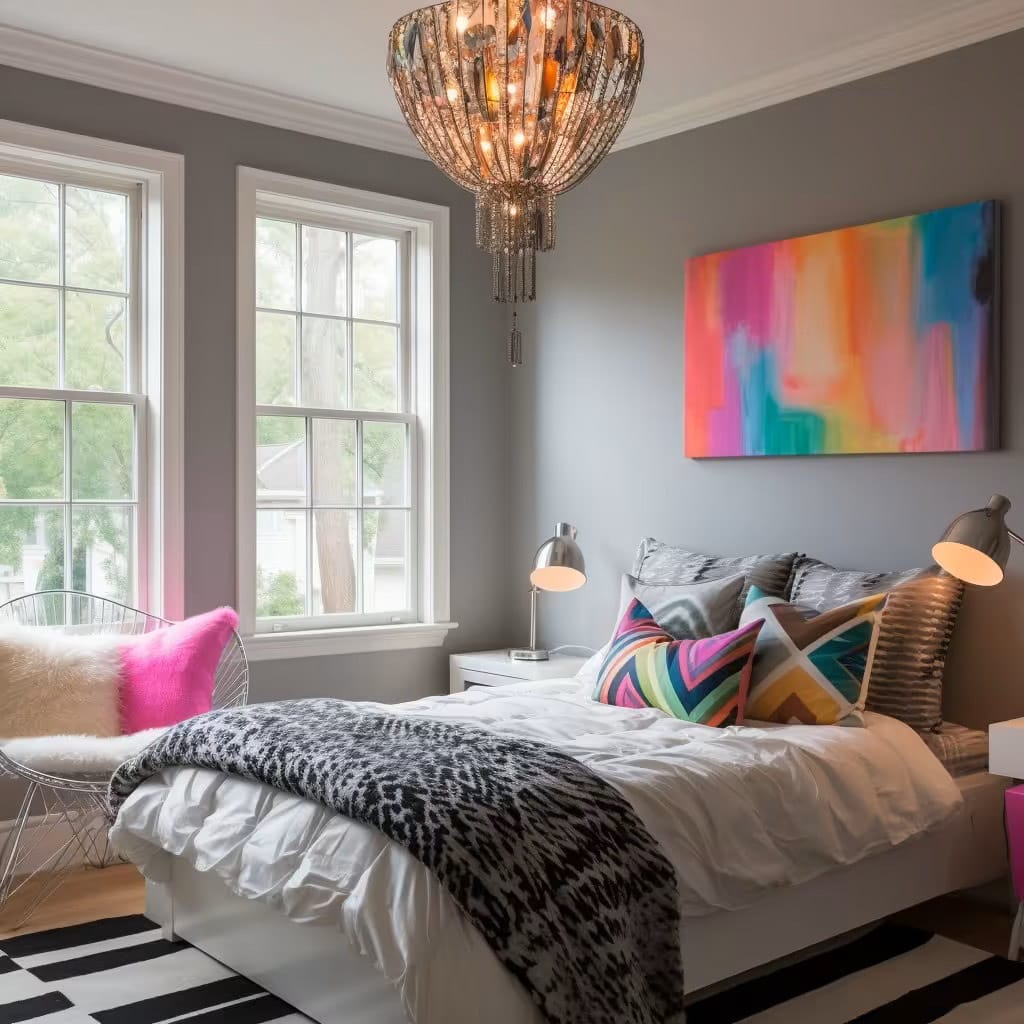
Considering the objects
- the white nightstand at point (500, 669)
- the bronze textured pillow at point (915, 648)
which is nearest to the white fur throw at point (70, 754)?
the white nightstand at point (500, 669)

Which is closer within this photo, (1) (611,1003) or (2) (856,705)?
(1) (611,1003)

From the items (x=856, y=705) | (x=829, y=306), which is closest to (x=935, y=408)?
(x=829, y=306)

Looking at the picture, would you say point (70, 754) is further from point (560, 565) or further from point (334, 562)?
point (560, 565)

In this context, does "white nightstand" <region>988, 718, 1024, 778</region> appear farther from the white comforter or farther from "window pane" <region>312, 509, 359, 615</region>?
"window pane" <region>312, 509, 359, 615</region>

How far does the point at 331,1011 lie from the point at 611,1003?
71cm

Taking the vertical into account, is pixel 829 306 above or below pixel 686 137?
below

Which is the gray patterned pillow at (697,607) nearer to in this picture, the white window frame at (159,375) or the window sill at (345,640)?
the window sill at (345,640)

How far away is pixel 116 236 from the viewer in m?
4.26

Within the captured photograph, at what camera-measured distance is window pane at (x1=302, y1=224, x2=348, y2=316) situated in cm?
471

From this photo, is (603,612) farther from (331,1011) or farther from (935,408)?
(331,1011)

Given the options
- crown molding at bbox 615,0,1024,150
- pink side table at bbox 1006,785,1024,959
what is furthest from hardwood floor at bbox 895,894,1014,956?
crown molding at bbox 615,0,1024,150

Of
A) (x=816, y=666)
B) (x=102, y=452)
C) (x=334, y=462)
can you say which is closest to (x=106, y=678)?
(x=102, y=452)

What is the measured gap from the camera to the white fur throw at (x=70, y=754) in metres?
3.43

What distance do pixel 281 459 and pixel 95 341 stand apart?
0.81 meters
